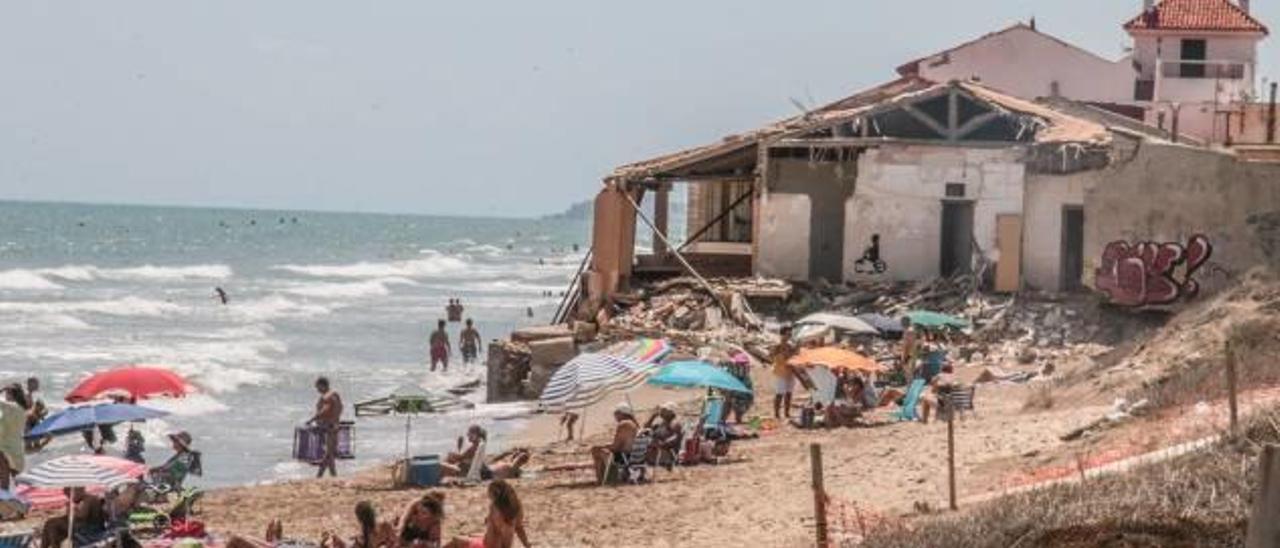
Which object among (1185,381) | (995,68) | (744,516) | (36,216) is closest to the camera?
(744,516)

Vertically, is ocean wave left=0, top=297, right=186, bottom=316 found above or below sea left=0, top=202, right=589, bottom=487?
below

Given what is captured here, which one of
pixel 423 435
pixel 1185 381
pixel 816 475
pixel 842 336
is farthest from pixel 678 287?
pixel 816 475

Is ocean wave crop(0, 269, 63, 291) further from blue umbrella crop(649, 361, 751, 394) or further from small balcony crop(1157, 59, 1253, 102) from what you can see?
blue umbrella crop(649, 361, 751, 394)

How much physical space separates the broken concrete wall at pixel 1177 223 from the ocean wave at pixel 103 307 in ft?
122

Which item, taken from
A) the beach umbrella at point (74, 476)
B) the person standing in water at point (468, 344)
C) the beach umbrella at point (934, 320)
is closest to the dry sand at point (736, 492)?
the beach umbrella at point (74, 476)

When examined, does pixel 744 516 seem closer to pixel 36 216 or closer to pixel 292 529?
pixel 292 529

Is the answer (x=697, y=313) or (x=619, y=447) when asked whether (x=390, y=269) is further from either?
(x=619, y=447)

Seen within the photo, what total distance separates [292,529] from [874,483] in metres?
4.82

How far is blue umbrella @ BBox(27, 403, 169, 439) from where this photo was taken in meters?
19.0

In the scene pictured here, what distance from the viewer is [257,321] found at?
58.4 metres

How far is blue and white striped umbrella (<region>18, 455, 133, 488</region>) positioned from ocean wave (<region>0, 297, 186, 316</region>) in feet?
152

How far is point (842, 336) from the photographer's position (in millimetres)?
28969

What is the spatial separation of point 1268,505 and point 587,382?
44.4ft

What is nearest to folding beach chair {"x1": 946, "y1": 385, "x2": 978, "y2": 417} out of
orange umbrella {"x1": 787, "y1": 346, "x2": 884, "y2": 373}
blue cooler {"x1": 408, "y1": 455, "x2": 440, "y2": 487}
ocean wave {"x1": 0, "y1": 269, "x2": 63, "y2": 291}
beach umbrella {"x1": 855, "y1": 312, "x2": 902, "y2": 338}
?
orange umbrella {"x1": 787, "y1": 346, "x2": 884, "y2": 373}
